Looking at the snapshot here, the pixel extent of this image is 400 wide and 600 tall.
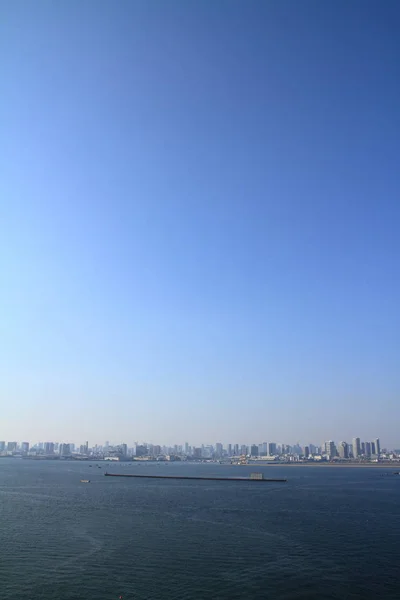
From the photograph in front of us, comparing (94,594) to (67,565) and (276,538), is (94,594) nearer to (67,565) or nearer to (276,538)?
(67,565)

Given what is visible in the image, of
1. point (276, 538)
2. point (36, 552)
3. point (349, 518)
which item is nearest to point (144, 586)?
point (36, 552)

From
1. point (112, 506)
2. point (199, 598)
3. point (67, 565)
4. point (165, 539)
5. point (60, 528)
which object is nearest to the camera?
point (199, 598)

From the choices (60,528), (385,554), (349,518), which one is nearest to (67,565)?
(60,528)

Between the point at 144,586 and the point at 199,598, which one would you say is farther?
the point at 144,586

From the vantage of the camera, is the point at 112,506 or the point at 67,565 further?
the point at 112,506

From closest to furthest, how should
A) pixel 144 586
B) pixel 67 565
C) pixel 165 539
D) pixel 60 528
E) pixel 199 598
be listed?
pixel 199 598 → pixel 144 586 → pixel 67 565 → pixel 165 539 → pixel 60 528

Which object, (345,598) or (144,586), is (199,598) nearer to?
(144,586)
